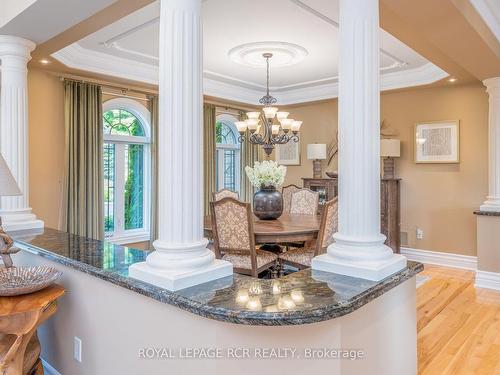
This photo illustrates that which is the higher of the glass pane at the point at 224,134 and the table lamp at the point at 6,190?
the glass pane at the point at 224,134

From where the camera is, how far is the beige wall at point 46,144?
14.2 feet

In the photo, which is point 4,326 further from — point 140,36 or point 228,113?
point 228,113

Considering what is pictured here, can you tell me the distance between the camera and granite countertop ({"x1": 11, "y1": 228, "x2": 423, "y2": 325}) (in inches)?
53.1

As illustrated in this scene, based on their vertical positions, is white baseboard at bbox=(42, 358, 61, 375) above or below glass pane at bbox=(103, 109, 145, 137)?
below

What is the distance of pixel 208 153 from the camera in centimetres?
598

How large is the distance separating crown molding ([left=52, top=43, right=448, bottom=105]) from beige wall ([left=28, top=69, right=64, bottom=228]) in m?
0.48

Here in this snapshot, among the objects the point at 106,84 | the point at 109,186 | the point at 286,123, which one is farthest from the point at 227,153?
the point at 286,123

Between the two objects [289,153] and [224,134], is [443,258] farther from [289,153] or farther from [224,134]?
[224,134]

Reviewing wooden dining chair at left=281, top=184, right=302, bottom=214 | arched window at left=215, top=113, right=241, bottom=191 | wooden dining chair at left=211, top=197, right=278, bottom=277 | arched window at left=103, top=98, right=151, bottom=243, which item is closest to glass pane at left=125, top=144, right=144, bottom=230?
arched window at left=103, top=98, right=151, bottom=243

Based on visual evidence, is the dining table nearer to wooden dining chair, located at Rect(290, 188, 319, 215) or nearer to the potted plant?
the potted plant

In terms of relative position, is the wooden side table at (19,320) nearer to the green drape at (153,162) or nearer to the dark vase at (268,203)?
the dark vase at (268,203)

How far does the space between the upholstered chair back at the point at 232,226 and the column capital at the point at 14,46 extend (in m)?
2.05

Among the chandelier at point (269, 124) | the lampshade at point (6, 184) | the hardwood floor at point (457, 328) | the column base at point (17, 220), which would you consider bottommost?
the hardwood floor at point (457, 328)

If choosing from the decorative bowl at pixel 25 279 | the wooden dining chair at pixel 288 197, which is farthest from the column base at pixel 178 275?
the wooden dining chair at pixel 288 197
